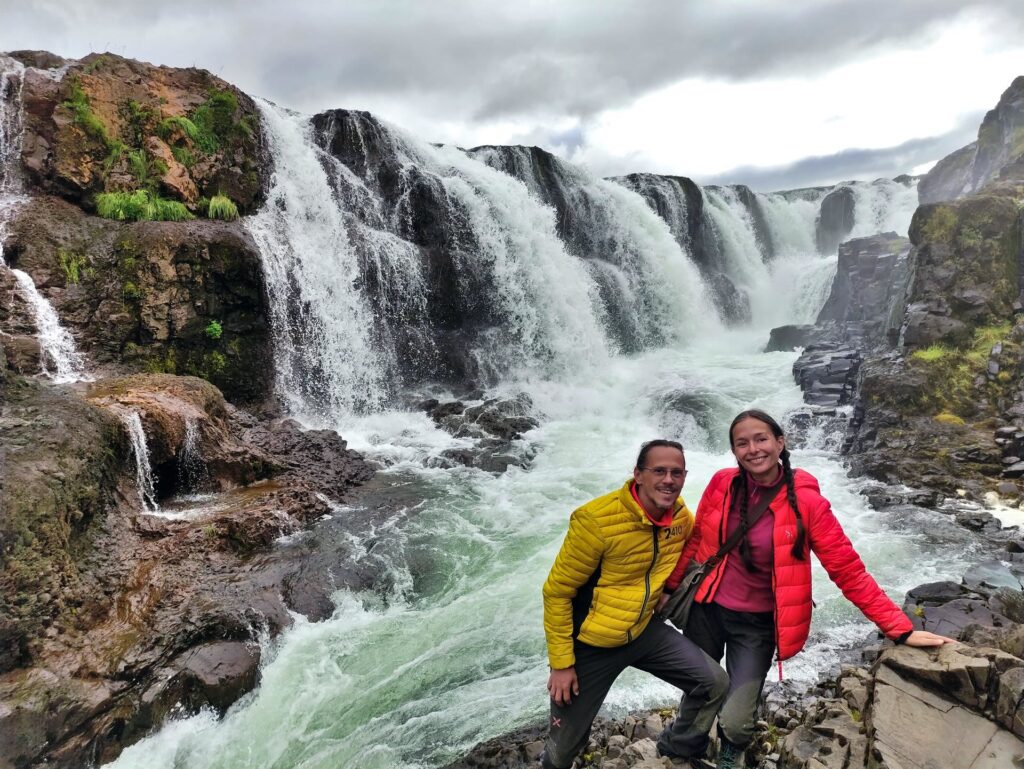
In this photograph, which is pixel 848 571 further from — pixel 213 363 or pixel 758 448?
pixel 213 363

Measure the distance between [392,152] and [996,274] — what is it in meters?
16.9

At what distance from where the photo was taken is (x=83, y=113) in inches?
503

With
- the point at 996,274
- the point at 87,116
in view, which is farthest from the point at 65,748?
the point at 996,274

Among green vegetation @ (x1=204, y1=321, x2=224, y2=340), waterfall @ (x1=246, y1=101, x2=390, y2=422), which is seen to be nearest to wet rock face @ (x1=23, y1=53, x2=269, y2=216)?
waterfall @ (x1=246, y1=101, x2=390, y2=422)

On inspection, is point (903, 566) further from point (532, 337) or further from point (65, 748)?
point (532, 337)

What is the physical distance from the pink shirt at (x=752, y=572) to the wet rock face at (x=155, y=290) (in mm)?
12623

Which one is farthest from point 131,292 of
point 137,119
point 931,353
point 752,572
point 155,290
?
point 931,353

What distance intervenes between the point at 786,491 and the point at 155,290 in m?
13.5

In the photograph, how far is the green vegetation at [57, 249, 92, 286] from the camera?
11.5 m

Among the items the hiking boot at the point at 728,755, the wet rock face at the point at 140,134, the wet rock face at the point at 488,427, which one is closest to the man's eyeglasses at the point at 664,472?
the hiking boot at the point at 728,755

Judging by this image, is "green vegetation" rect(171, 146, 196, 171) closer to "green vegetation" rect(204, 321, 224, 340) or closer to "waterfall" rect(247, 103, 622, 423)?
"waterfall" rect(247, 103, 622, 423)

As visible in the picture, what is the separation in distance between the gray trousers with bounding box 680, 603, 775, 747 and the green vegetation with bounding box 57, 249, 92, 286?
13740mm

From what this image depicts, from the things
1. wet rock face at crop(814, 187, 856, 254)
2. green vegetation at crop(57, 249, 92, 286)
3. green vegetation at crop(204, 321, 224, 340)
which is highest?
wet rock face at crop(814, 187, 856, 254)

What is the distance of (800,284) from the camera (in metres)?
28.3
